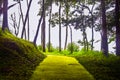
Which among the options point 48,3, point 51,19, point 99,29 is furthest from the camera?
point 51,19

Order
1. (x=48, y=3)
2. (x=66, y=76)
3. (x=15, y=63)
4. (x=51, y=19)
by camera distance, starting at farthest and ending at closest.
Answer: (x=51, y=19)
(x=48, y=3)
(x=15, y=63)
(x=66, y=76)

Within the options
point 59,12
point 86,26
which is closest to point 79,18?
point 86,26

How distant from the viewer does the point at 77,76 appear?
15203 millimetres

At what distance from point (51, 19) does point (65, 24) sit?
3.72 meters

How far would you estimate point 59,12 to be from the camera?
57031mm

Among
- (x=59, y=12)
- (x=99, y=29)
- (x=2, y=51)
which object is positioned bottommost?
(x=2, y=51)

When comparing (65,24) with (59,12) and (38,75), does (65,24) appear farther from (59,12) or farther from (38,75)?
(38,75)

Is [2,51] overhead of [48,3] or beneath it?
beneath

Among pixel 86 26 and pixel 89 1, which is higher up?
pixel 89 1

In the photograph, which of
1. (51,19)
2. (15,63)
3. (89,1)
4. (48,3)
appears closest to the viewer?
(15,63)

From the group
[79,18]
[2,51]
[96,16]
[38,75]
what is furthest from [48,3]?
[38,75]

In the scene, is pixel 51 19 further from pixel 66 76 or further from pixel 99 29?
pixel 66 76

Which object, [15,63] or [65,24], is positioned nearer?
[15,63]

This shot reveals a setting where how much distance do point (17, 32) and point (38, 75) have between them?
4632cm
